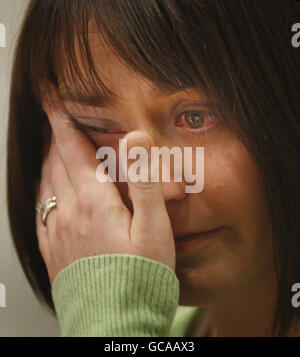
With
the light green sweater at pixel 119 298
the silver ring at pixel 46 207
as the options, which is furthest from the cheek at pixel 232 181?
the silver ring at pixel 46 207

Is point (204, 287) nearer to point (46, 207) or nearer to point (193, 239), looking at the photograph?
point (193, 239)

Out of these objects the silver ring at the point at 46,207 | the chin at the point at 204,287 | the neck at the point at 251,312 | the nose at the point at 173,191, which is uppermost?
the nose at the point at 173,191

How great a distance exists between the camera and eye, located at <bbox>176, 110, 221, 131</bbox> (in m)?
0.63

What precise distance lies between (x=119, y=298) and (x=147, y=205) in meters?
0.11

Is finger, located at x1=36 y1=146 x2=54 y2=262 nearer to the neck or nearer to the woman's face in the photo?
the woman's face

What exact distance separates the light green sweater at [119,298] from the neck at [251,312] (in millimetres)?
176

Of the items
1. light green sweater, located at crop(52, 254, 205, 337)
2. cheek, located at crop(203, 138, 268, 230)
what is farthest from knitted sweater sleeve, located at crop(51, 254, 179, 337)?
cheek, located at crop(203, 138, 268, 230)

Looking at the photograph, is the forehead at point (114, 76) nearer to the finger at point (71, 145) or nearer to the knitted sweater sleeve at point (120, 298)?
the finger at point (71, 145)

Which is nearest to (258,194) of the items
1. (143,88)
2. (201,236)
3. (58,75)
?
(201,236)

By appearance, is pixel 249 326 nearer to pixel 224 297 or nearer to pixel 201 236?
pixel 224 297

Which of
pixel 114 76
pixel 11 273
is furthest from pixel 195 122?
pixel 11 273

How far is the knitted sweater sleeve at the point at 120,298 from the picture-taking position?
0.58m

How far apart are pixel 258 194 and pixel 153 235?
Answer: 5.8 inches
